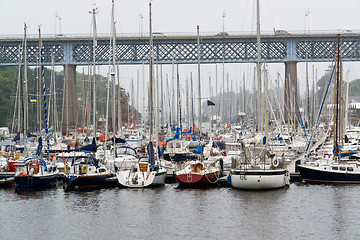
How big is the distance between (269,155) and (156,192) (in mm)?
7730

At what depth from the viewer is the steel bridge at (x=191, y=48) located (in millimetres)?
105125

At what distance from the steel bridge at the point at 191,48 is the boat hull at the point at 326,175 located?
63.3m

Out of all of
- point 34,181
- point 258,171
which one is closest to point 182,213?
point 258,171

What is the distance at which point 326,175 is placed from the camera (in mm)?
42938

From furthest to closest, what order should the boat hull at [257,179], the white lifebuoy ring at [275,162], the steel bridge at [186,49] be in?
1. the steel bridge at [186,49]
2. the white lifebuoy ring at [275,162]
3. the boat hull at [257,179]

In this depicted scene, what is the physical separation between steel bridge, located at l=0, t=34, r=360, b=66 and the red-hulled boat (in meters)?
63.0

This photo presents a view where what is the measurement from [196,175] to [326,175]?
8908mm

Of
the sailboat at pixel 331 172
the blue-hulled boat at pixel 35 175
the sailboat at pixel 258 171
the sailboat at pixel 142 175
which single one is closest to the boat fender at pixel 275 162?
the sailboat at pixel 258 171

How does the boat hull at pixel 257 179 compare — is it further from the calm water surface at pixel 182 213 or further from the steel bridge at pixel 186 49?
the steel bridge at pixel 186 49

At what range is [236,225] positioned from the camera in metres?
31.4

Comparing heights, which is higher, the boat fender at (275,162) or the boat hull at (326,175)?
the boat fender at (275,162)

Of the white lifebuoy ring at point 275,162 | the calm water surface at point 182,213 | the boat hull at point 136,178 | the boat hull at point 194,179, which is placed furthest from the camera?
the boat hull at point 194,179

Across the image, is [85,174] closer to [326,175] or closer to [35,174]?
[35,174]

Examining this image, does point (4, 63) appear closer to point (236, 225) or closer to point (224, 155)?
point (224, 155)
